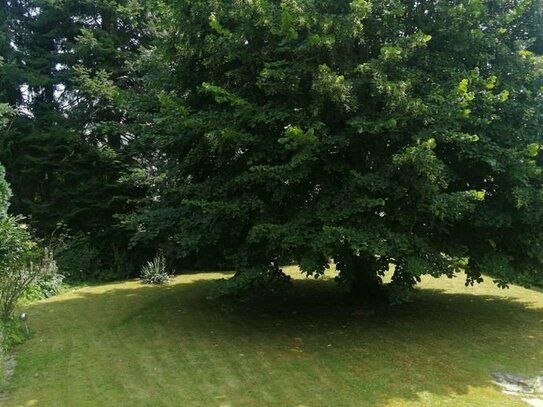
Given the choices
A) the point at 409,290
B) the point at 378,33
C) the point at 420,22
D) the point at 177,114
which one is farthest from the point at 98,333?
the point at 420,22

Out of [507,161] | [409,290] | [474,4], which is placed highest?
[474,4]

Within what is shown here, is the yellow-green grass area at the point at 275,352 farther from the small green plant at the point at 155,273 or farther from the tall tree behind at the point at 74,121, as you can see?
the tall tree behind at the point at 74,121

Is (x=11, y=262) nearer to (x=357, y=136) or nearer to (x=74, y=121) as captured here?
(x=357, y=136)

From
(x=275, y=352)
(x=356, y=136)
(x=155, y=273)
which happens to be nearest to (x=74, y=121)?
(x=155, y=273)

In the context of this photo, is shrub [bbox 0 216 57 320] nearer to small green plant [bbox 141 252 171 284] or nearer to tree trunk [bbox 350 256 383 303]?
small green plant [bbox 141 252 171 284]

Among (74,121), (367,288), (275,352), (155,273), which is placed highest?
(74,121)

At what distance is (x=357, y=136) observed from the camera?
24.6 feet

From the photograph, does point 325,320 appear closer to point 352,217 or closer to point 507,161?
point 352,217

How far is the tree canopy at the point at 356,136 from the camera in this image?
6875mm

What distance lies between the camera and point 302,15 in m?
7.25

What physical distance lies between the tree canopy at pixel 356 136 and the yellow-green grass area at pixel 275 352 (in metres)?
0.97

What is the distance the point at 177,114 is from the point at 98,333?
366 cm

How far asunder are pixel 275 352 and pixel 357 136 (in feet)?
11.2

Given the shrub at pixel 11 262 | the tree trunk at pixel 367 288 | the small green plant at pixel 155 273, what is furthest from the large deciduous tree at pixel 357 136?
the small green plant at pixel 155 273
